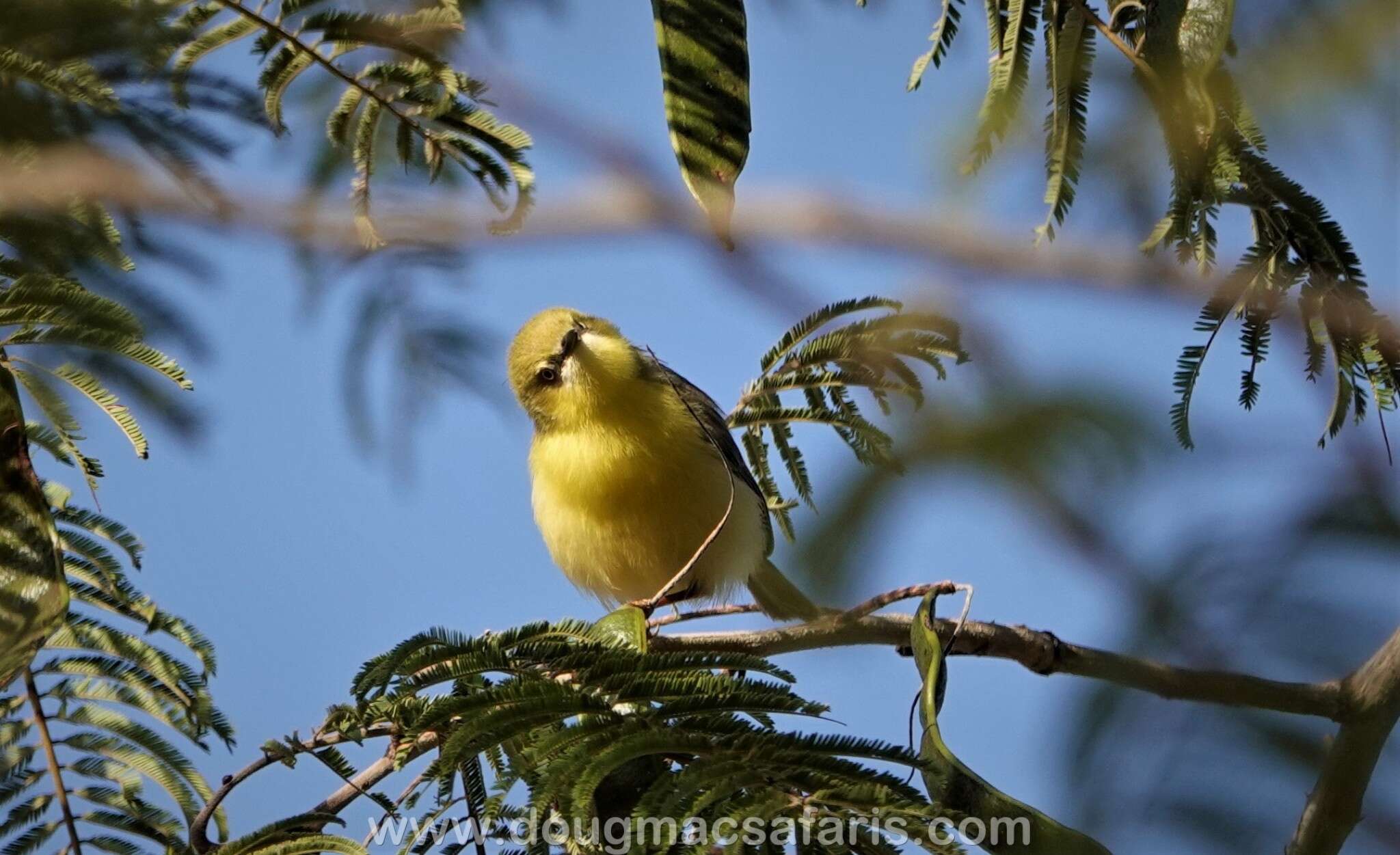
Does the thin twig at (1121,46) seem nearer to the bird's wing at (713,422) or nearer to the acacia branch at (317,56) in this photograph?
the acacia branch at (317,56)

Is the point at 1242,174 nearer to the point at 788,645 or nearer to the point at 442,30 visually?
the point at 442,30

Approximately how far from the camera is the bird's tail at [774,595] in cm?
388

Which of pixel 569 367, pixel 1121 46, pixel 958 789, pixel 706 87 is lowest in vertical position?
pixel 958 789

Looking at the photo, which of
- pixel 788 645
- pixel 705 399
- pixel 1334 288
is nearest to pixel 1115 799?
pixel 1334 288

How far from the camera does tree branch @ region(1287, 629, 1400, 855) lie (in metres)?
1.04

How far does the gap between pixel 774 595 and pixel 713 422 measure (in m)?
0.63

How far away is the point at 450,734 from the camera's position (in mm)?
2367

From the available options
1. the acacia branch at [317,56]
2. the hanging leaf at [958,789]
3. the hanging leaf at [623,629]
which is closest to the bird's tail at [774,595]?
the hanging leaf at [623,629]

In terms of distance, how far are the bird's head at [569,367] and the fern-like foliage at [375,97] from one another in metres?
1.91

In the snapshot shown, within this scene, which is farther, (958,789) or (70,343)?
(70,343)

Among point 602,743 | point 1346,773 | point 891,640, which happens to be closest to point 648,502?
point 891,640

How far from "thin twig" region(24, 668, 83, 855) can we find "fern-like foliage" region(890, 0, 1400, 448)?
8.22ft

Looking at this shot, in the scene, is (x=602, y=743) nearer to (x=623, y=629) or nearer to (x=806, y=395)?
(x=623, y=629)

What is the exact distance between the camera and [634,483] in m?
4.30
